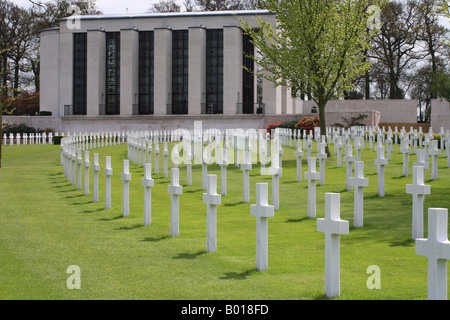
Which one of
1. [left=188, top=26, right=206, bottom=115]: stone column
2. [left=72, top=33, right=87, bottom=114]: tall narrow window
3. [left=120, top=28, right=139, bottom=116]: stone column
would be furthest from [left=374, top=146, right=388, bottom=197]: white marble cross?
[left=72, top=33, right=87, bottom=114]: tall narrow window

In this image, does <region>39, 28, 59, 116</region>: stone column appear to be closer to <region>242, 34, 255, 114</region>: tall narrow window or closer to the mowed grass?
<region>242, 34, 255, 114</region>: tall narrow window

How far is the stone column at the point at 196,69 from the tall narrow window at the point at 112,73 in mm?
7945

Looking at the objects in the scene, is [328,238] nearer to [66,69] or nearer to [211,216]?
[211,216]

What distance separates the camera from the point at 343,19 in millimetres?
24562

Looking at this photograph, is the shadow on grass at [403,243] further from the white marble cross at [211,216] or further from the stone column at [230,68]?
the stone column at [230,68]

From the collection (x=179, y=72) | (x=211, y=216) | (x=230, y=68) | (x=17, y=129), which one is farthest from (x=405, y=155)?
(x=179, y=72)

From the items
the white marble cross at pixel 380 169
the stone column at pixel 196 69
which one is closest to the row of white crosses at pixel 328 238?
the white marble cross at pixel 380 169

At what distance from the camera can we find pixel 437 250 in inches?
200

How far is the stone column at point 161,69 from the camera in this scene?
56250 millimetres

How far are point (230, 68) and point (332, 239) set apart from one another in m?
50.2

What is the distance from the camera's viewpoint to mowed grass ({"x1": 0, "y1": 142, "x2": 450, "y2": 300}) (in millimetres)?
6504

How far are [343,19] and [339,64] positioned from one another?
6.18 feet
